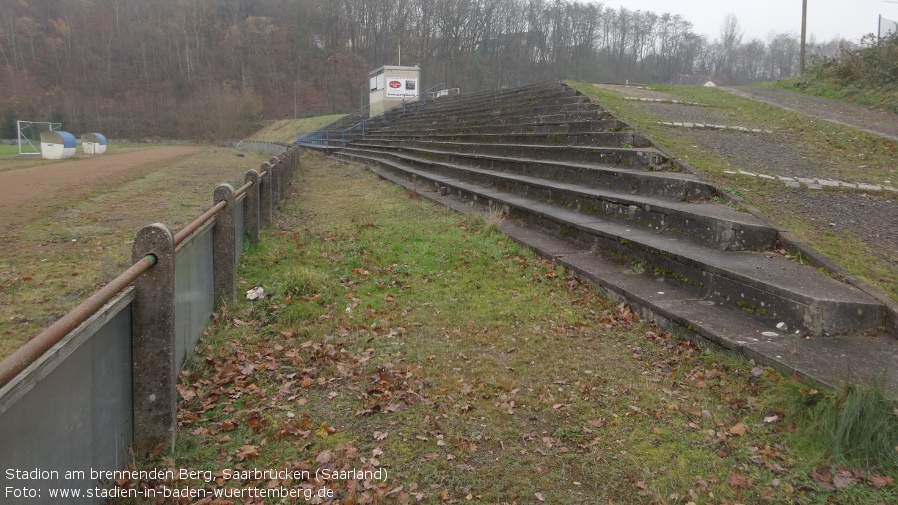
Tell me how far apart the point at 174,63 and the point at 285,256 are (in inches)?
4091

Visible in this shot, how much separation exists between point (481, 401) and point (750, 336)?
2.07 meters

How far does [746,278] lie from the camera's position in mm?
4961

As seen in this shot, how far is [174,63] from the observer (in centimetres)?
9788

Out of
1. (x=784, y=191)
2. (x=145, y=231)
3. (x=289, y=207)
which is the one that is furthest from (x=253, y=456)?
(x=289, y=207)

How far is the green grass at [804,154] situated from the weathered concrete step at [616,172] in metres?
0.46

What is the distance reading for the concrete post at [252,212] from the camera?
336 inches

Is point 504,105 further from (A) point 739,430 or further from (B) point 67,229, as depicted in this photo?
(A) point 739,430

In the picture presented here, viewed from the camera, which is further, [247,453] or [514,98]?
[514,98]

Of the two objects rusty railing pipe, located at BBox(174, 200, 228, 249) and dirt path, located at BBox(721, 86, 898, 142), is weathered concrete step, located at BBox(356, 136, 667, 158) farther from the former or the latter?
rusty railing pipe, located at BBox(174, 200, 228, 249)

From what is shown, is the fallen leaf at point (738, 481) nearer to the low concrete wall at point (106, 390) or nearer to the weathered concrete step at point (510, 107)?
the low concrete wall at point (106, 390)

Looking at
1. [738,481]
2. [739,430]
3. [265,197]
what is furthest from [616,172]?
[738,481]

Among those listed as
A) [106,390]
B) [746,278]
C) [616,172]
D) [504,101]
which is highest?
[504,101]

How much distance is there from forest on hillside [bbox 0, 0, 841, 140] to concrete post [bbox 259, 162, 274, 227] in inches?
2628

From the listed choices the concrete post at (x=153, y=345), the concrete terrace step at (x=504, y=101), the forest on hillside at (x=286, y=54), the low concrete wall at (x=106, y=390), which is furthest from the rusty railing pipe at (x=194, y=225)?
the forest on hillside at (x=286, y=54)
